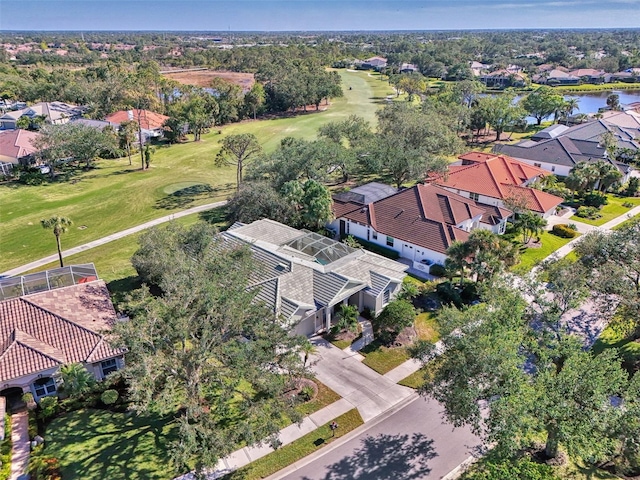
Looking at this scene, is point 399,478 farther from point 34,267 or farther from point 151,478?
point 34,267

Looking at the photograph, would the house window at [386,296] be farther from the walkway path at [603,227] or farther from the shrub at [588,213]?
the shrub at [588,213]

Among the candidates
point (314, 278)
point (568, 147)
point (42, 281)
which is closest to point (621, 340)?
point (314, 278)

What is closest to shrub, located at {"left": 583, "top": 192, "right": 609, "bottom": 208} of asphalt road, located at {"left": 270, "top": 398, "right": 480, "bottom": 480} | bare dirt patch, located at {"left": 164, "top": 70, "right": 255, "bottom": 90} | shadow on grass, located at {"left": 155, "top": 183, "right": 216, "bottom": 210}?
asphalt road, located at {"left": 270, "top": 398, "right": 480, "bottom": 480}

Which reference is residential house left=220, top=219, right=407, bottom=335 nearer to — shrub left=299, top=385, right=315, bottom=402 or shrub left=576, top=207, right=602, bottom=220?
shrub left=299, top=385, right=315, bottom=402

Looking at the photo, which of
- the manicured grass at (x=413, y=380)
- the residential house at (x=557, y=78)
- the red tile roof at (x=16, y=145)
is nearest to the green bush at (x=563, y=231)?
the manicured grass at (x=413, y=380)

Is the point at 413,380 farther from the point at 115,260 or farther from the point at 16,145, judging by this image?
the point at 16,145
